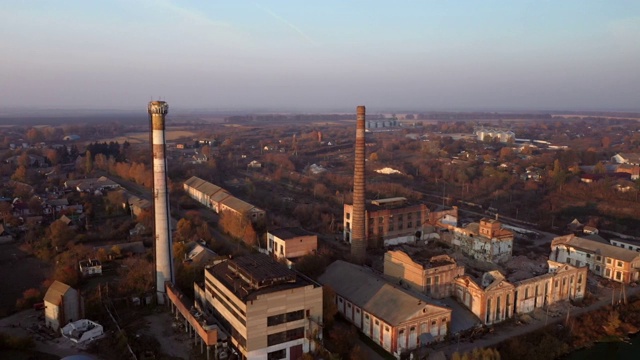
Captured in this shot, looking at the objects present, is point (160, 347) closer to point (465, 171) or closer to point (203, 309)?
point (203, 309)

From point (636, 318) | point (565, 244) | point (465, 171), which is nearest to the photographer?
point (636, 318)

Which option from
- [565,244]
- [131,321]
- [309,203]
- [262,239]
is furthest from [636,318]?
[309,203]

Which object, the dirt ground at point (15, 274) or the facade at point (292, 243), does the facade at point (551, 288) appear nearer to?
the facade at point (292, 243)

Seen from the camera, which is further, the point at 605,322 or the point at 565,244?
the point at 565,244

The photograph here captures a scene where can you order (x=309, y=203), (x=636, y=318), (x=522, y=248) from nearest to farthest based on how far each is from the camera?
1. (x=636, y=318)
2. (x=522, y=248)
3. (x=309, y=203)

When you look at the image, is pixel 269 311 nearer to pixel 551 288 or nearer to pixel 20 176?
pixel 551 288

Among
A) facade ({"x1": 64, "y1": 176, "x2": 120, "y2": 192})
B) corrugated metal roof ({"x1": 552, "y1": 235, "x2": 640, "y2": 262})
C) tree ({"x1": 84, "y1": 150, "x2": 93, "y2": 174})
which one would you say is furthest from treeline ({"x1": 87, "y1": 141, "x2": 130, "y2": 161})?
corrugated metal roof ({"x1": 552, "y1": 235, "x2": 640, "y2": 262})
